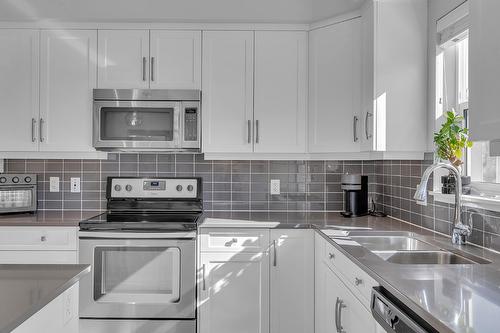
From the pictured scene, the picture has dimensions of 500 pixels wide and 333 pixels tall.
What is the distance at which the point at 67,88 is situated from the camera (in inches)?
115

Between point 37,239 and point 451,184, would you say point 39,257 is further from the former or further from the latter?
point 451,184

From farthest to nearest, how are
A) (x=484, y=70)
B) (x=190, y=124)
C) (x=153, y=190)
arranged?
(x=153, y=190), (x=190, y=124), (x=484, y=70)

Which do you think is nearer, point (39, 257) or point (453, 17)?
point (453, 17)

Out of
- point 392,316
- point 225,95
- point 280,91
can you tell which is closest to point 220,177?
point 225,95

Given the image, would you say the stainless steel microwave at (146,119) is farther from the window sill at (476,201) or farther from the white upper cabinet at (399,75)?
the window sill at (476,201)

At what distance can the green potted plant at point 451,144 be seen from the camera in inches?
79.7

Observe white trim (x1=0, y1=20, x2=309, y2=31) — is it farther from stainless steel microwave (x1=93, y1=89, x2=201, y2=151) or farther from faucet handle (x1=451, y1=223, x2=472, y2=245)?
faucet handle (x1=451, y1=223, x2=472, y2=245)

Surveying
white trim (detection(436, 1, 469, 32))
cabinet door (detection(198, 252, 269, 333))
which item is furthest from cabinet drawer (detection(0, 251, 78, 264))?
white trim (detection(436, 1, 469, 32))

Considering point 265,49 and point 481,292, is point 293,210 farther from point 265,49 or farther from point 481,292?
point 481,292

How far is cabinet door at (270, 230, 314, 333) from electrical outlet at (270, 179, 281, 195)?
613mm

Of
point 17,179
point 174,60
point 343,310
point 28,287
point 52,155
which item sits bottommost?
point 343,310

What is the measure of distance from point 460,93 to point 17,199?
291 cm

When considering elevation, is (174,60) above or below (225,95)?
above

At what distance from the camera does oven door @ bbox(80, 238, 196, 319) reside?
2.58 metres
